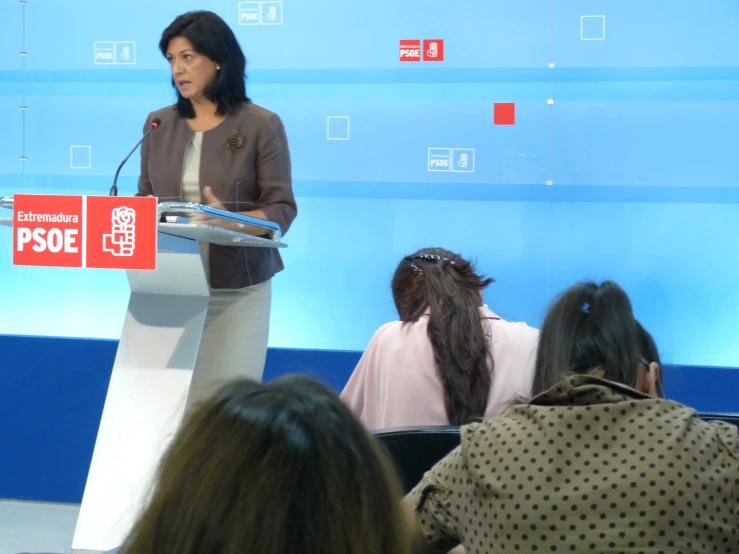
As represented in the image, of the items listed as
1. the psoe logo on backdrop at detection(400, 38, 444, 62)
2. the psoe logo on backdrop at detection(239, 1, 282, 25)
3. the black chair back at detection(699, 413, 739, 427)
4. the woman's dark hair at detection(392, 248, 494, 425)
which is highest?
the psoe logo on backdrop at detection(239, 1, 282, 25)

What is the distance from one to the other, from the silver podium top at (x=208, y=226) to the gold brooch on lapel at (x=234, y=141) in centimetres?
26

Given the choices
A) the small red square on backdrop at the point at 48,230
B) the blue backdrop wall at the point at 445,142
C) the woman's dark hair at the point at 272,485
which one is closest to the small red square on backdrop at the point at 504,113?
the blue backdrop wall at the point at 445,142

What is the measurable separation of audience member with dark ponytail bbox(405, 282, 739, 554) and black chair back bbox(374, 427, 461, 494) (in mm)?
298

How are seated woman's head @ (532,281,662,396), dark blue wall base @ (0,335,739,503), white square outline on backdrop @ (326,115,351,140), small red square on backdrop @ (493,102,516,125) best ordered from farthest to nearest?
1. white square outline on backdrop @ (326,115,351,140)
2. small red square on backdrop @ (493,102,516,125)
3. dark blue wall base @ (0,335,739,503)
4. seated woman's head @ (532,281,662,396)

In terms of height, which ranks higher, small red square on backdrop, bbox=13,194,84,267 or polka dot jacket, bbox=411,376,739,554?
small red square on backdrop, bbox=13,194,84,267

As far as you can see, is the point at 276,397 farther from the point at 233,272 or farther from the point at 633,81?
the point at 633,81

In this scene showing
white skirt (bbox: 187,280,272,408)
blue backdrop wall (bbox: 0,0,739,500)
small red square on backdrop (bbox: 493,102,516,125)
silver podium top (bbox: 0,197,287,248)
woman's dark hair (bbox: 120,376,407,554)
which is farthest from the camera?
small red square on backdrop (bbox: 493,102,516,125)

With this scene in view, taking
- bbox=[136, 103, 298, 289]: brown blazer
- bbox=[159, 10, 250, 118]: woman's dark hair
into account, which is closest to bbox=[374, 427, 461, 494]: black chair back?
bbox=[136, 103, 298, 289]: brown blazer

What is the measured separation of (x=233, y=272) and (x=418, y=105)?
1858mm

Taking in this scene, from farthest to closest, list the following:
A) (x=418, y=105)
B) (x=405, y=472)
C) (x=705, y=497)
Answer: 1. (x=418, y=105)
2. (x=405, y=472)
3. (x=705, y=497)

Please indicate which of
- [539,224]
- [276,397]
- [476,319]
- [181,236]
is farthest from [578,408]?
[539,224]

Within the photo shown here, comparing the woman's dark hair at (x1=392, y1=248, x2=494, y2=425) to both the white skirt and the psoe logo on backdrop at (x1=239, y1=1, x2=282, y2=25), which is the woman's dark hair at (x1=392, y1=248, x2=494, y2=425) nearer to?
the white skirt

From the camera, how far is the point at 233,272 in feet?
7.35

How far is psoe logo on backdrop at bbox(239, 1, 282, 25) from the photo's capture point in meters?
3.96
